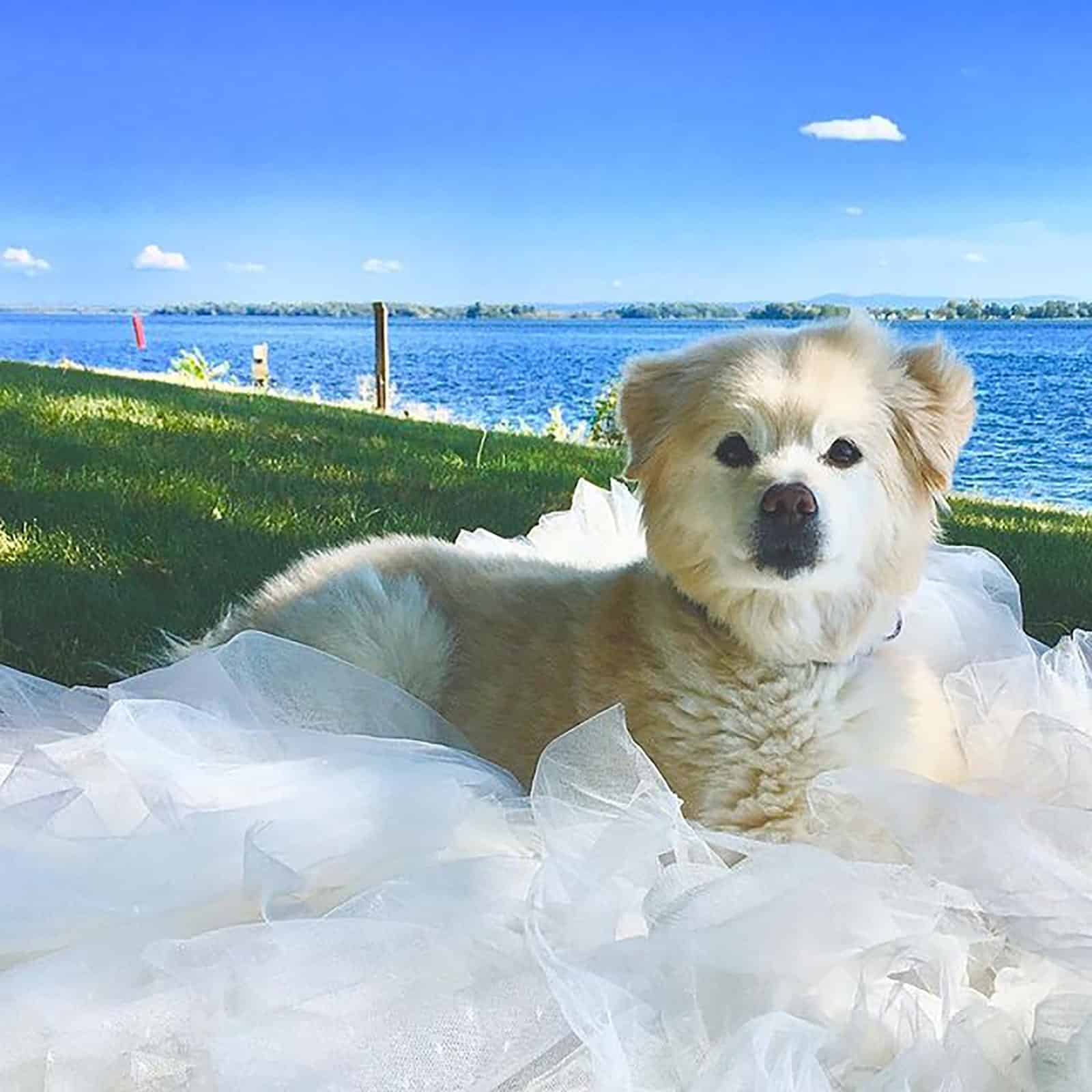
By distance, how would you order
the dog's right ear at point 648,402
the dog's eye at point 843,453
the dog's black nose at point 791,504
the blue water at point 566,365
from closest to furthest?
1. the dog's black nose at point 791,504
2. the dog's eye at point 843,453
3. the dog's right ear at point 648,402
4. the blue water at point 566,365

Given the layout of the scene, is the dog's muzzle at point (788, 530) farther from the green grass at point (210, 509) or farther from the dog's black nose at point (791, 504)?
the green grass at point (210, 509)

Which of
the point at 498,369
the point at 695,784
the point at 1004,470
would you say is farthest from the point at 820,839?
the point at 498,369

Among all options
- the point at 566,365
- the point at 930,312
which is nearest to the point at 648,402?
the point at 930,312

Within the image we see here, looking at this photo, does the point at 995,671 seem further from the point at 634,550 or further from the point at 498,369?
the point at 498,369

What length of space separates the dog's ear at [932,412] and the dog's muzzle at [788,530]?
297mm

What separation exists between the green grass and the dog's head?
1.53 metres

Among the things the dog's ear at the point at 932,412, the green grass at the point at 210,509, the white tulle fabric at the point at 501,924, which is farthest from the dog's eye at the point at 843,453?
the green grass at the point at 210,509

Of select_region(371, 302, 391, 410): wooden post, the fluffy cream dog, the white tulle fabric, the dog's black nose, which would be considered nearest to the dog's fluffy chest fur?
the fluffy cream dog

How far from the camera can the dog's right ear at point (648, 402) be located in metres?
2.39

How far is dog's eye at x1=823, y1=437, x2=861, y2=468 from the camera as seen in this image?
7.36 feet

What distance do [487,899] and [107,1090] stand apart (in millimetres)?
506

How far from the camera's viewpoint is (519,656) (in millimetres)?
2555

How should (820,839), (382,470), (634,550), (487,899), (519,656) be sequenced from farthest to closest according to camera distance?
(382,470) < (634,550) < (519,656) < (820,839) < (487,899)

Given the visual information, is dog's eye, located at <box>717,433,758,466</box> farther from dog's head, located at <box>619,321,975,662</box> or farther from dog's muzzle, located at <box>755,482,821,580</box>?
dog's muzzle, located at <box>755,482,821,580</box>
